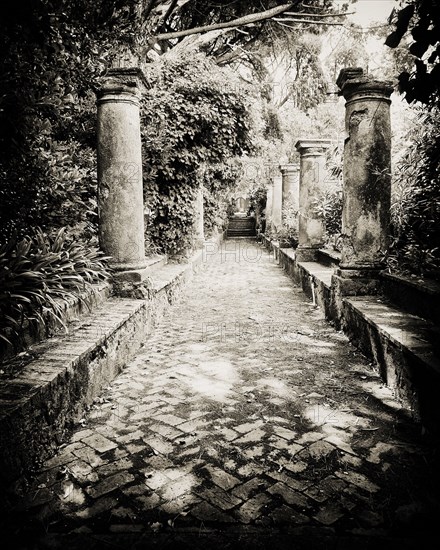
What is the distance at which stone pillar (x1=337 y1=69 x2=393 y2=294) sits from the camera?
475 cm

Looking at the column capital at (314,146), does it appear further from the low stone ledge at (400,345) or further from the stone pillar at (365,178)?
the low stone ledge at (400,345)

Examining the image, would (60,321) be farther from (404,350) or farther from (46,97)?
(404,350)

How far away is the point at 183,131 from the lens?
764 centimetres

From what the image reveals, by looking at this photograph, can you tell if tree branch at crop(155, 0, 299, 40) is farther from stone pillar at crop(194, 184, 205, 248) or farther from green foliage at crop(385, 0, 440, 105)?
green foliage at crop(385, 0, 440, 105)

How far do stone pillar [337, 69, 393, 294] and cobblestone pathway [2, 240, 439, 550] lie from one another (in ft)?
4.09

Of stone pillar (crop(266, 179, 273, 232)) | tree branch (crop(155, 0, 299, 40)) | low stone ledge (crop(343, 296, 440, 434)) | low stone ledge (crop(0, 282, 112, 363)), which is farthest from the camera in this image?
stone pillar (crop(266, 179, 273, 232))

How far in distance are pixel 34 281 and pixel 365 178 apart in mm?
3741

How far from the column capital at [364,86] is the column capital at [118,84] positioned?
2472mm

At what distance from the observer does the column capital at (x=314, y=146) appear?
8.59 meters

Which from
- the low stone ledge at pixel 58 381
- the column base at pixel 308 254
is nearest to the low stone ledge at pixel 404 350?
the low stone ledge at pixel 58 381

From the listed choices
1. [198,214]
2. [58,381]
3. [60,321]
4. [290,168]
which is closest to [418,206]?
[60,321]

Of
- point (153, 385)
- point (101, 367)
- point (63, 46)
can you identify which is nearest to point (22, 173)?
point (63, 46)

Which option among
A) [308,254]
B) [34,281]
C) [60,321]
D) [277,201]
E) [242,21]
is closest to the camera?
[60,321]

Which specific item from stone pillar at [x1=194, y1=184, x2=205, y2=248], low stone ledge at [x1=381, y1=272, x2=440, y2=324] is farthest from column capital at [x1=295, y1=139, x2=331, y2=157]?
low stone ledge at [x1=381, y1=272, x2=440, y2=324]
